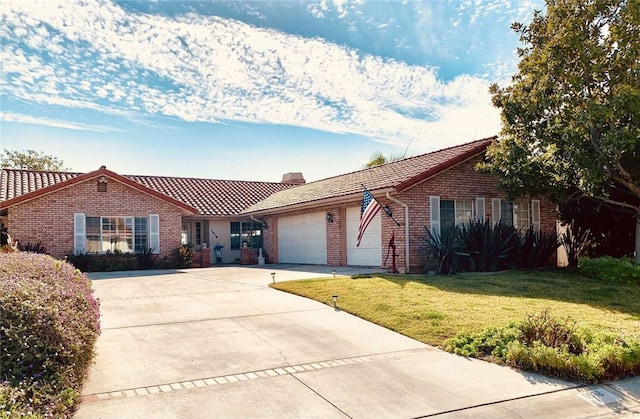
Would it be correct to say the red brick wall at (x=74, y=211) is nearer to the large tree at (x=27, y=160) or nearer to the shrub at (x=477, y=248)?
the shrub at (x=477, y=248)

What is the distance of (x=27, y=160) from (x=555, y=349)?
153ft

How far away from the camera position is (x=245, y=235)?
2662cm

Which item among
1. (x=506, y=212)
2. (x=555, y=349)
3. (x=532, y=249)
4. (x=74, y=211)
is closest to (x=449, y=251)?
(x=532, y=249)

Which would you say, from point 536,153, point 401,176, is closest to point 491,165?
point 536,153

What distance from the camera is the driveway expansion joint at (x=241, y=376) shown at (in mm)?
5420

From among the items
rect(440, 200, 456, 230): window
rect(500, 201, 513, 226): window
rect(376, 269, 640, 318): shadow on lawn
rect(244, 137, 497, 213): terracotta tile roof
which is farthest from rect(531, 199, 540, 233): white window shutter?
rect(376, 269, 640, 318): shadow on lawn

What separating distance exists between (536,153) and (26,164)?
41772mm

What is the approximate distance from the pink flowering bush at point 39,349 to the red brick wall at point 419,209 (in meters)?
11.6

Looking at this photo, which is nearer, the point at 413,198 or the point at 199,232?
the point at 413,198

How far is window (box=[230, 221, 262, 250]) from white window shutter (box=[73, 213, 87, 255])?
7581 mm

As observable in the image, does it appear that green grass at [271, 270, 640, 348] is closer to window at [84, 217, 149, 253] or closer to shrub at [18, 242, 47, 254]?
window at [84, 217, 149, 253]

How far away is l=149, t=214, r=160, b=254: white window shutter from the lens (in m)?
21.9

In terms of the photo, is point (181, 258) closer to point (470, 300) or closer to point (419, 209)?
point (419, 209)

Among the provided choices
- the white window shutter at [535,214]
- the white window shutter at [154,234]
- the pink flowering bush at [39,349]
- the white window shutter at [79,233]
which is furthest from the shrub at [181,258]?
the pink flowering bush at [39,349]
